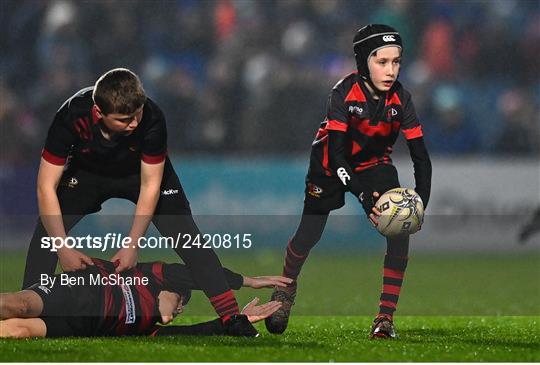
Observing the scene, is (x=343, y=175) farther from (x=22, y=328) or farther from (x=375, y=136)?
(x=22, y=328)

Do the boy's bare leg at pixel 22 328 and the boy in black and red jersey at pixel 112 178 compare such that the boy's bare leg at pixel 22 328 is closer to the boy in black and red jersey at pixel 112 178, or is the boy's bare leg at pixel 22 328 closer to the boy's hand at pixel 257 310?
the boy in black and red jersey at pixel 112 178

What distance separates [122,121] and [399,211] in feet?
5.33

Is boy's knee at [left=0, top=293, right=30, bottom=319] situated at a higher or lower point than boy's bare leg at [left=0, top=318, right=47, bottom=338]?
higher

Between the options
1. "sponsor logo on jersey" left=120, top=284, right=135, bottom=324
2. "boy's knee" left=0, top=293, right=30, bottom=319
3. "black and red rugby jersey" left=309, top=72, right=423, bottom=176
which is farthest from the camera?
"black and red rugby jersey" left=309, top=72, right=423, bottom=176

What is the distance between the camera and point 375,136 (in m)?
6.38

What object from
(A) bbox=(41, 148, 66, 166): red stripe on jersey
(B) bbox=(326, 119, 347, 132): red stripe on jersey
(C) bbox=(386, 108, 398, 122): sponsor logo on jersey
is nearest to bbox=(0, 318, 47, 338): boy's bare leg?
(A) bbox=(41, 148, 66, 166): red stripe on jersey

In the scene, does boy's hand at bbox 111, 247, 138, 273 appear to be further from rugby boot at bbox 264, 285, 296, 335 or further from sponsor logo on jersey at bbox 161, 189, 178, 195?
rugby boot at bbox 264, 285, 296, 335

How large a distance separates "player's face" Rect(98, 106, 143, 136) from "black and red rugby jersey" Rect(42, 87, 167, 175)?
122mm

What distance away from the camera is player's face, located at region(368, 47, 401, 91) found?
616cm

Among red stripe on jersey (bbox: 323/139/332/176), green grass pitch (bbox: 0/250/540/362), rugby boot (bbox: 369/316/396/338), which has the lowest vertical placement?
green grass pitch (bbox: 0/250/540/362)

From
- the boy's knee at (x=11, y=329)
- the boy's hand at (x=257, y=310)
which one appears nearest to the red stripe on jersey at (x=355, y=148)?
the boy's hand at (x=257, y=310)

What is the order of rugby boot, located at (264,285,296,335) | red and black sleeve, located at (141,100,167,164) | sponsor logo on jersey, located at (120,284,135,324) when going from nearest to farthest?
sponsor logo on jersey, located at (120,284,135,324)
red and black sleeve, located at (141,100,167,164)
rugby boot, located at (264,285,296,335)

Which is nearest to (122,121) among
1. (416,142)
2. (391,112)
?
(391,112)

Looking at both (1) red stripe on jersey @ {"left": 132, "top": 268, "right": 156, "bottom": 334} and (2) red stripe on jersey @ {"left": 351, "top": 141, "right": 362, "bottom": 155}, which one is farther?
(2) red stripe on jersey @ {"left": 351, "top": 141, "right": 362, "bottom": 155}
